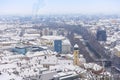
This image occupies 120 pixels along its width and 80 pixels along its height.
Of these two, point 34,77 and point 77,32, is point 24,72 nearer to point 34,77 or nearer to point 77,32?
point 34,77

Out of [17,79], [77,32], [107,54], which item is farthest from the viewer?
[77,32]

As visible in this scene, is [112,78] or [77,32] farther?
[77,32]

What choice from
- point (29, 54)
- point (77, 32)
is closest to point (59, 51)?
point (29, 54)

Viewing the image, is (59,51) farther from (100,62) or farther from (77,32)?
(77,32)

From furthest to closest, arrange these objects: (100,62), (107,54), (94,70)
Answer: (107,54) < (100,62) < (94,70)

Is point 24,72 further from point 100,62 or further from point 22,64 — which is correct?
point 100,62

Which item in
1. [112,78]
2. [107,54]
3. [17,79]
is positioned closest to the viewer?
[17,79]

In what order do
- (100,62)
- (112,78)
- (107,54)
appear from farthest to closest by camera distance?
1. (107,54)
2. (100,62)
3. (112,78)

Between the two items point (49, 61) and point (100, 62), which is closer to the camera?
point (49, 61)

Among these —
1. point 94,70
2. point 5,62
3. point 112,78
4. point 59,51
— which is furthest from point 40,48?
point 112,78
